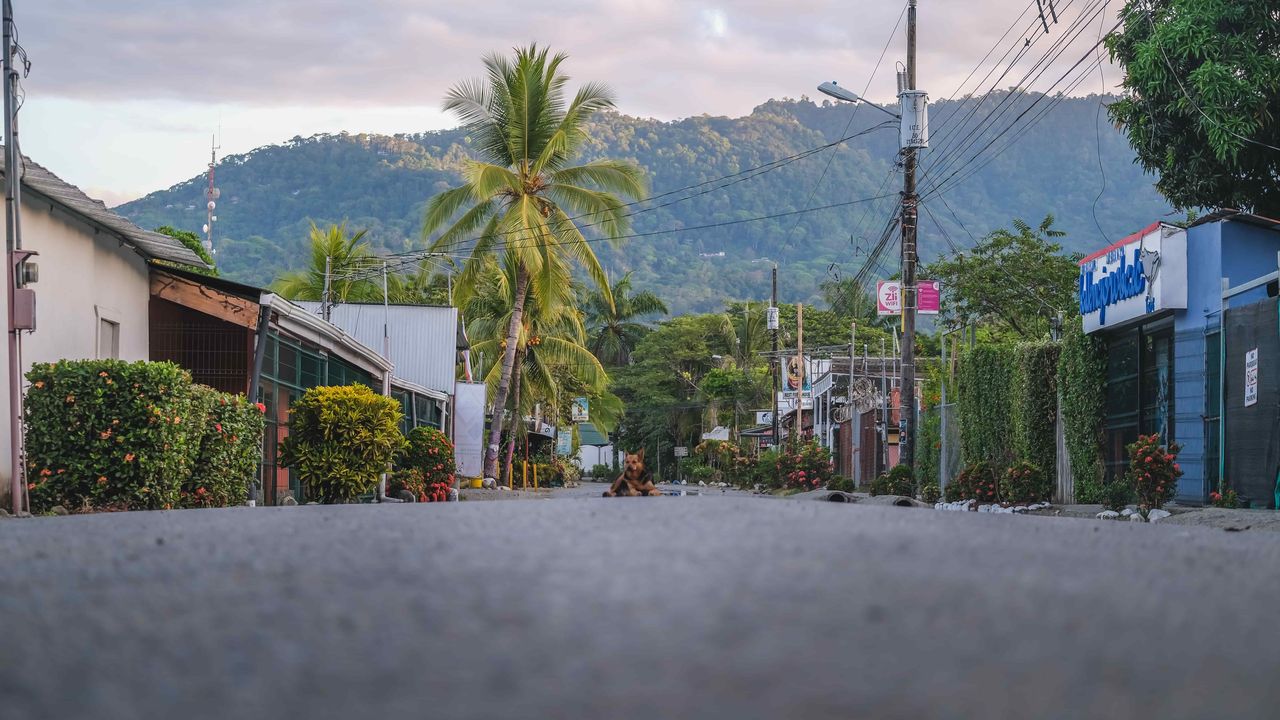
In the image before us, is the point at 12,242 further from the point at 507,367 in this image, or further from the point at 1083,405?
the point at 507,367

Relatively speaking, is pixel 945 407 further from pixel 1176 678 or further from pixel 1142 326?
pixel 1176 678

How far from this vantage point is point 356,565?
476 cm

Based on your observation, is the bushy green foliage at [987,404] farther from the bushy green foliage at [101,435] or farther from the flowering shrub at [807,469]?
the bushy green foliage at [101,435]

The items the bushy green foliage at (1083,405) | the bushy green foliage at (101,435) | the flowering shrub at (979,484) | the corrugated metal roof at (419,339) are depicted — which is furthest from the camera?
the corrugated metal roof at (419,339)

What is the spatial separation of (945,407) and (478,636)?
A: 27388mm

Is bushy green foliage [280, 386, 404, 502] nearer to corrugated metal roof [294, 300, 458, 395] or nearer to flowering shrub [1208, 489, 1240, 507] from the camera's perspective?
A: flowering shrub [1208, 489, 1240, 507]

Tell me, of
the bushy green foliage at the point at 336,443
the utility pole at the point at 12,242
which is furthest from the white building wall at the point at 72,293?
the bushy green foliage at the point at 336,443

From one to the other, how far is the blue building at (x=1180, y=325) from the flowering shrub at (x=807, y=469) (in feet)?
56.8

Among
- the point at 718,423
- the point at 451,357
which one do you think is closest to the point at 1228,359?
the point at 451,357

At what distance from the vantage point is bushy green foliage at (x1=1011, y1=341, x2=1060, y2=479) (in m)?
22.5

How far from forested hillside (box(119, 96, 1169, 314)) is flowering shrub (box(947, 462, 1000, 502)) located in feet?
243

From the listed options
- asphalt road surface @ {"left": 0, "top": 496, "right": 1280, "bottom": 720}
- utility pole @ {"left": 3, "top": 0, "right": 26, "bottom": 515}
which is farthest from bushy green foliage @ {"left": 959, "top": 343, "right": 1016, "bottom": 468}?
asphalt road surface @ {"left": 0, "top": 496, "right": 1280, "bottom": 720}

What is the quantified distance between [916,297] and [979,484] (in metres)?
8.32

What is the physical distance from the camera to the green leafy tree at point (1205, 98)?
2452cm
